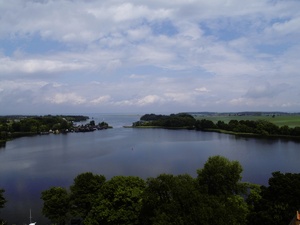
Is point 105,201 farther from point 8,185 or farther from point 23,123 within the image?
point 23,123

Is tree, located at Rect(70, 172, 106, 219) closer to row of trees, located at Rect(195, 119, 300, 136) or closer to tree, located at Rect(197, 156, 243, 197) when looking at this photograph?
tree, located at Rect(197, 156, 243, 197)

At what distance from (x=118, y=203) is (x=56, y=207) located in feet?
16.8

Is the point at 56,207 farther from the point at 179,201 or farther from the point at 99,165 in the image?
the point at 99,165

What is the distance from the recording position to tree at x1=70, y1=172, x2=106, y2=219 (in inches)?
853

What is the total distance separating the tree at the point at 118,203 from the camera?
18.3 m

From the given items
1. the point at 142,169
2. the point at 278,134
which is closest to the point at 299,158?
the point at 142,169

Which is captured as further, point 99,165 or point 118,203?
point 99,165

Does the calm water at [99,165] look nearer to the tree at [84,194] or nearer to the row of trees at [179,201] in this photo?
the tree at [84,194]

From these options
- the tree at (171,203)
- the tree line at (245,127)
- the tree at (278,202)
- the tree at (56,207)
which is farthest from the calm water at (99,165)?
Result: the tree line at (245,127)

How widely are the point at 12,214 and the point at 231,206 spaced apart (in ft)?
61.8

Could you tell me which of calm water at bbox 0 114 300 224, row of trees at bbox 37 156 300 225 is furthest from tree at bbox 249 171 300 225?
calm water at bbox 0 114 300 224

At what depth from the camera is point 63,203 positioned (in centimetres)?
2150

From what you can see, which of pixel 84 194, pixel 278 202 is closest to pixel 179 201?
pixel 278 202

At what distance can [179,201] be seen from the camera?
14945 mm
